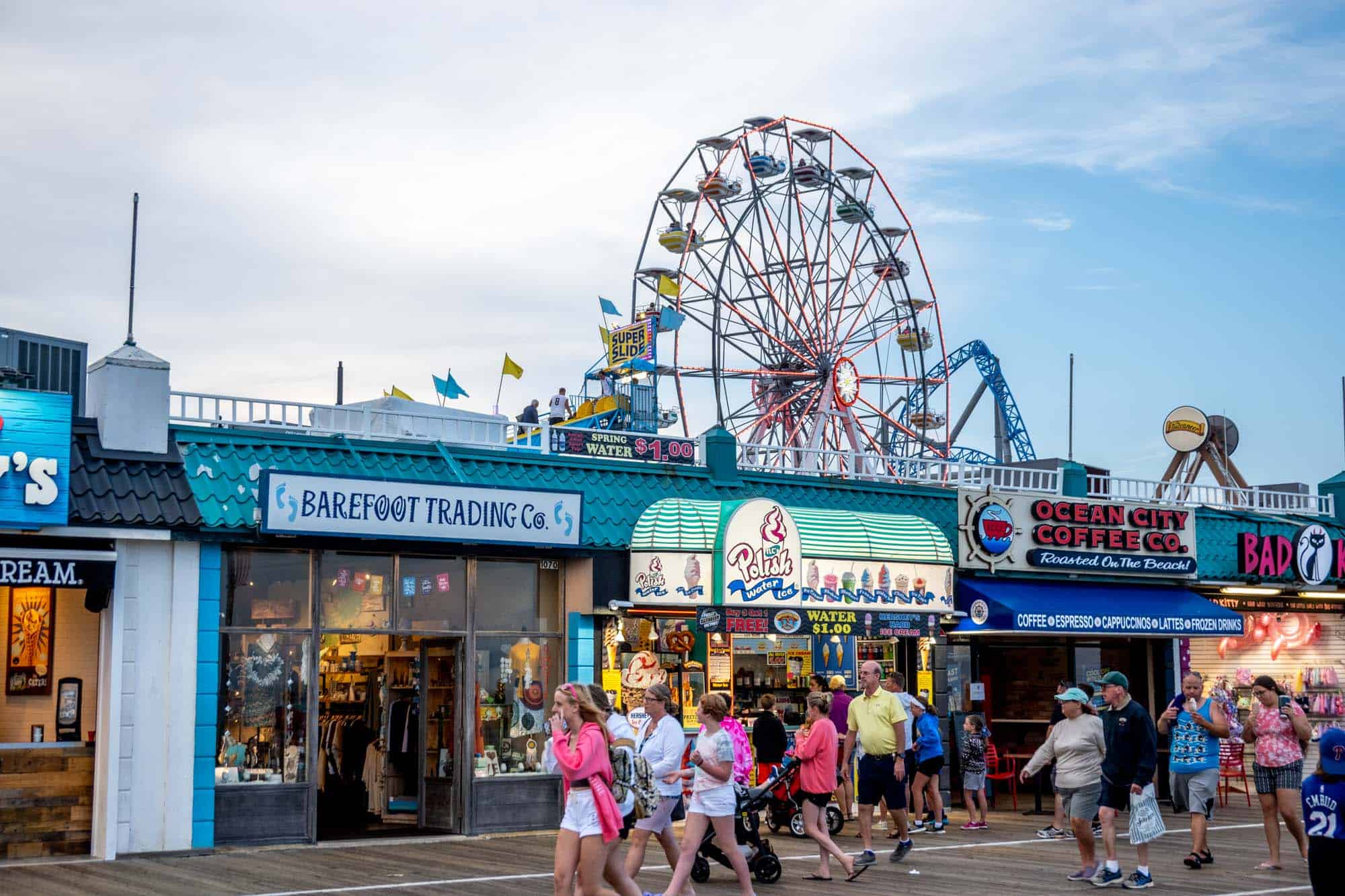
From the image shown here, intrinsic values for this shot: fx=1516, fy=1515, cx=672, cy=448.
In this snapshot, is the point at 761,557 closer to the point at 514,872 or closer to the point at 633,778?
the point at 514,872

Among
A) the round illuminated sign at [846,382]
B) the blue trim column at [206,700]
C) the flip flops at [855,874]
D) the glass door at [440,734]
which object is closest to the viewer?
the flip flops at [855,874]

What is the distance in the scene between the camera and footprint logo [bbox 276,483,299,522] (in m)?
15.2

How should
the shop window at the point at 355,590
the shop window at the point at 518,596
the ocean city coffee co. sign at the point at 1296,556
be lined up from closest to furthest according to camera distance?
1. the shop window at the point at 355,590
2. the shop window at the point at 518,596
3. the ocean city coffee co. sign at the point at 1296,556

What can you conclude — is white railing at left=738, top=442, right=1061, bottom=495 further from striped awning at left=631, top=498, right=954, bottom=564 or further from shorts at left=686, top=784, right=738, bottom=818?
shorts at left=686, top=784, right=738, bottom=818

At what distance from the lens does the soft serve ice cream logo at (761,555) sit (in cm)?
1800

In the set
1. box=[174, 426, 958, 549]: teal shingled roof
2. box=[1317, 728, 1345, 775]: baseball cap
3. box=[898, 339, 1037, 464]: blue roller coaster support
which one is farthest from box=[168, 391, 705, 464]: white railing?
box=[898, 339, 1037, 464]: blue roller coaster support

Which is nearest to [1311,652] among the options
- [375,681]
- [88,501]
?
[375,681]

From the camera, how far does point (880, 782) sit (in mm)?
14398

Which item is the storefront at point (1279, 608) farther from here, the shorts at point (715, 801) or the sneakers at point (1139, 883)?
A: the shorts at point (715, 801)

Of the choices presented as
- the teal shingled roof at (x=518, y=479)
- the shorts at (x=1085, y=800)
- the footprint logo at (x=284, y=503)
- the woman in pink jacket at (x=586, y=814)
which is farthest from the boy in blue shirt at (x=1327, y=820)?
the footprint logo at (x=284, y=503)

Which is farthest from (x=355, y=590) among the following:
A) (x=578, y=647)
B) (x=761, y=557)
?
(x=761, y=557)

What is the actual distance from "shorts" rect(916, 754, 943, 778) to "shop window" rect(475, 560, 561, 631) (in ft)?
14.8

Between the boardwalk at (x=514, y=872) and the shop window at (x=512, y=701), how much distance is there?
3.47ft

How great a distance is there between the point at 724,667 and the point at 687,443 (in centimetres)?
311
